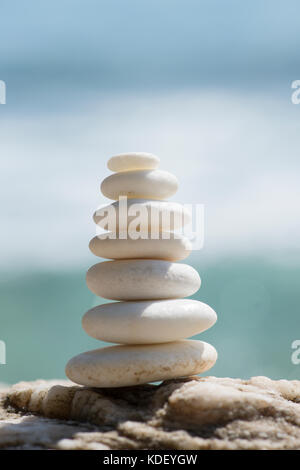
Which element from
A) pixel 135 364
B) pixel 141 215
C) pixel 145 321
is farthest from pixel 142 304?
pixel 141 215

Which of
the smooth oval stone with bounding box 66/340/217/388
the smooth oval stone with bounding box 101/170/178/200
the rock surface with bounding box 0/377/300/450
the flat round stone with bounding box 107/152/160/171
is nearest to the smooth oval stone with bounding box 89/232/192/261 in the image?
the smooth oval stone with bounding box 101/170/178/200

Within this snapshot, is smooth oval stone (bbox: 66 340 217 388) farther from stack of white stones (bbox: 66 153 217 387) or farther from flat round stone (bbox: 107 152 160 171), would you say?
flat round stone (bbox: 107 152 160 171)

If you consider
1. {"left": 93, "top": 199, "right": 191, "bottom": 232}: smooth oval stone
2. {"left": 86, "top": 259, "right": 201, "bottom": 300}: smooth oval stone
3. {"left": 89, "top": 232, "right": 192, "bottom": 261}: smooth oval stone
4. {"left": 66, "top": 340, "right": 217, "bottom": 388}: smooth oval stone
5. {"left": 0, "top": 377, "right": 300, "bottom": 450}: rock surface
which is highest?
{"left": 93, "top": 199, "right": 191, "bottom": 232}: smooth oval stone

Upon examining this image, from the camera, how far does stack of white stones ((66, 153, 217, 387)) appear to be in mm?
3355

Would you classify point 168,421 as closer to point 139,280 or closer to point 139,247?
point 139,280

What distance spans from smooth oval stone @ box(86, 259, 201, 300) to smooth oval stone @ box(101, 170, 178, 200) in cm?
56

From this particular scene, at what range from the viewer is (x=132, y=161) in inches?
149

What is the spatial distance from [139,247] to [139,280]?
0.27m

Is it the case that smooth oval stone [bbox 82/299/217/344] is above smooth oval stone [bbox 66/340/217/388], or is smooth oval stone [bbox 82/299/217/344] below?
above

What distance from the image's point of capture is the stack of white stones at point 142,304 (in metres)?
3.36

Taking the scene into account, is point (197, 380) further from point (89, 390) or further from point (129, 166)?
point (129, 166)

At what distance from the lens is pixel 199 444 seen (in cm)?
253

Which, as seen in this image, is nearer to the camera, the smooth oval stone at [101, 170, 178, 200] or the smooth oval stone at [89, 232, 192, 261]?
the smooth oval stone at [89, 232, 192, 261]
